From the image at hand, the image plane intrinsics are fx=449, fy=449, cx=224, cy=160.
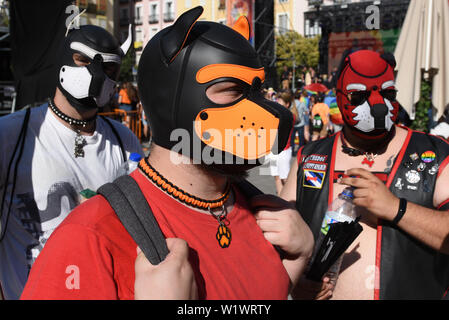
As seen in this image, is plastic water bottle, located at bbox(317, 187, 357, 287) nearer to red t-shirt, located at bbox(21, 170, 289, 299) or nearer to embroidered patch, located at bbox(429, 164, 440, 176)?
embroidered patch, located at bbox(429, 164, 440, 176)

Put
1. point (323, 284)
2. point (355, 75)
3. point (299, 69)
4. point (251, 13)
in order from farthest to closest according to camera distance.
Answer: point (299, 69)
point (251, 13)
point (355, 75)
point (323, 284)

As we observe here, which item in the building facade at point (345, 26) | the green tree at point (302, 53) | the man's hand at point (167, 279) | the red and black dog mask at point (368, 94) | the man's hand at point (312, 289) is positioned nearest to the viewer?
the man's hand at point (167, 279)

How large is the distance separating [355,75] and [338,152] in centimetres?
45

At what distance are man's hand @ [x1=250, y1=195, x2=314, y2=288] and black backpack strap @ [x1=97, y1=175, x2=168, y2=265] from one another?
1.54ft

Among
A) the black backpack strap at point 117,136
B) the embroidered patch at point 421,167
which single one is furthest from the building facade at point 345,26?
the embroidered patch at point 421,167

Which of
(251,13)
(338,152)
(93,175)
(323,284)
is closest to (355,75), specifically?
(338,152)

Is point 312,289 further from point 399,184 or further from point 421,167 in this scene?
point 421,167

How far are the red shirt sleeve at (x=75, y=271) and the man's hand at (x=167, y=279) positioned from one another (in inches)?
3.6

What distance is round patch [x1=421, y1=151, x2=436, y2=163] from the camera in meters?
2.31

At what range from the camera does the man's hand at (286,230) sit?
1520 millimetres

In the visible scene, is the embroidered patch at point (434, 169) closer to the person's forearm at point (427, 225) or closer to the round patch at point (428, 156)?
the round patch at point (428, 156)
